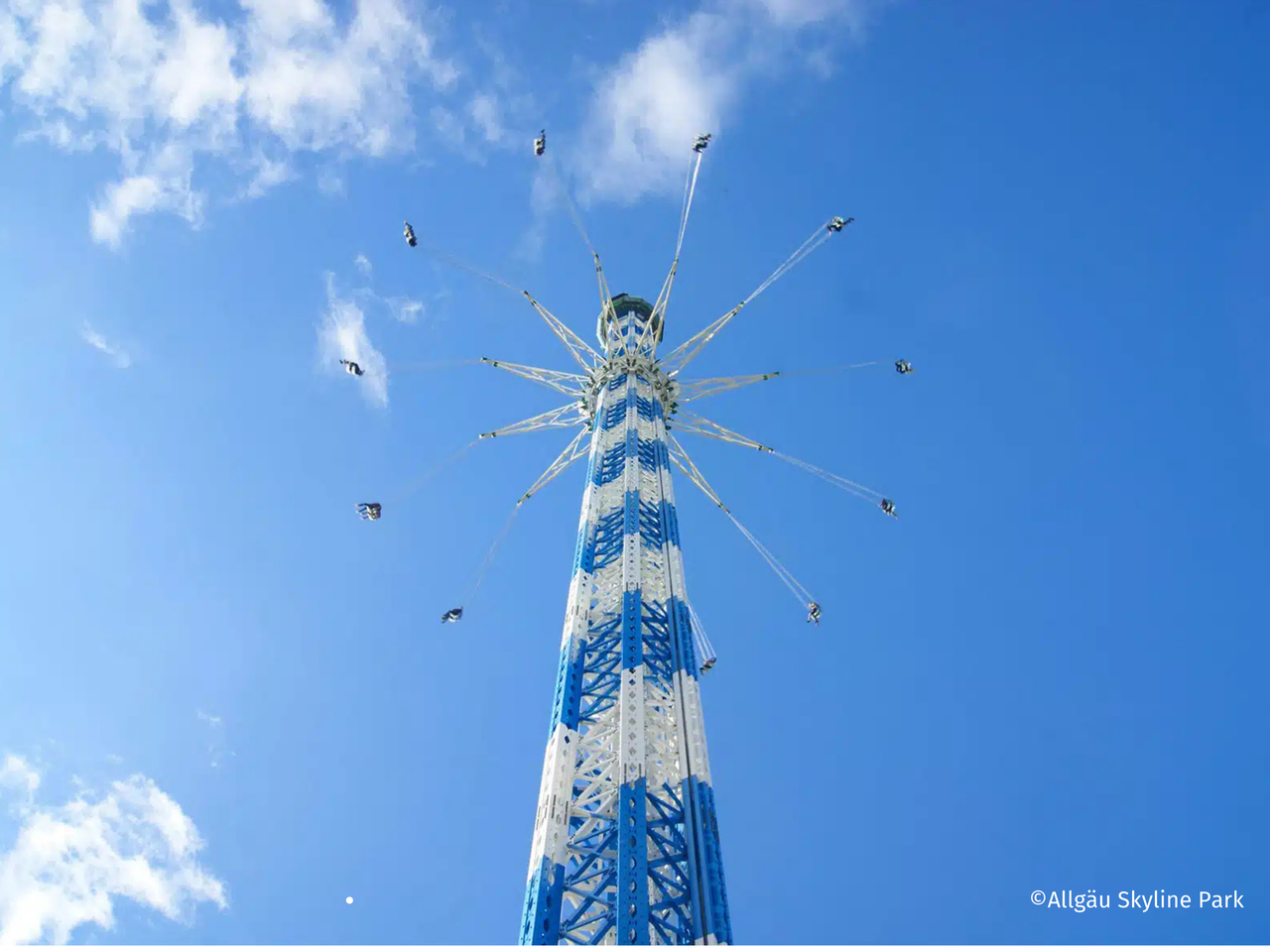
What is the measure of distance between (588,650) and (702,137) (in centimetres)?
2378

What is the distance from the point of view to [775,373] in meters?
41.5

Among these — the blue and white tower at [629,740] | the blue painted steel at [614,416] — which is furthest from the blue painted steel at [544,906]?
the blue painted steel at [614,416]

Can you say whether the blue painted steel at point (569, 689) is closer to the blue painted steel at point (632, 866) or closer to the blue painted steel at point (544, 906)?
the blue painted steel at point (632, 866)

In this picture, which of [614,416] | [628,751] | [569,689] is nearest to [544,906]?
[628,751]

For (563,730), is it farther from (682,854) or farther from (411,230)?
(411,230)

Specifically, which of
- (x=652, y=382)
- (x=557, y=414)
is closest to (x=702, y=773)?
(x=652, y=382)

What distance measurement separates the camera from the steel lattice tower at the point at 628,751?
18781 mm

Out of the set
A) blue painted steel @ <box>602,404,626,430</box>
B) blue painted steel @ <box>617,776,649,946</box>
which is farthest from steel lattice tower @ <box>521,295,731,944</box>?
blue painted steel @ <box>602,404,626,430</box>

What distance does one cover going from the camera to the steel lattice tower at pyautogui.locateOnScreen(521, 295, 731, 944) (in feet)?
61.6

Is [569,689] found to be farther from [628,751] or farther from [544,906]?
[544,906]

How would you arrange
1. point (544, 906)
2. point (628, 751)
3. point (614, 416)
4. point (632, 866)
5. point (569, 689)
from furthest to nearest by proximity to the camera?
point (614, 416)
point (569, 689)
point (628, 751)
point (632, 866)
point (544, 906)

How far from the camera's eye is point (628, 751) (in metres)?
21.3

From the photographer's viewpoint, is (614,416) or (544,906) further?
(614,416)

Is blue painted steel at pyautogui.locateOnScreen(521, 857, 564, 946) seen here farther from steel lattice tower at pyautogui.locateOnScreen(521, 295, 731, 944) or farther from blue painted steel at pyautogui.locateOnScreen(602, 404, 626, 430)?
blue painted steel at pyautogui.locateOnScreen(602, 404, 626, 430)
